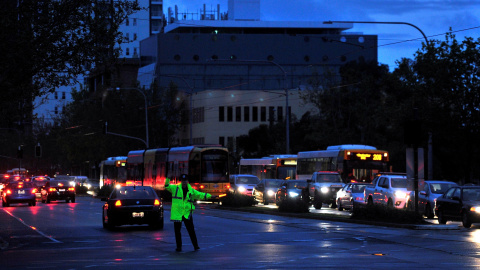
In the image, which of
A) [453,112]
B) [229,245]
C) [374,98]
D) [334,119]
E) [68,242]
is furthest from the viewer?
[374,98]

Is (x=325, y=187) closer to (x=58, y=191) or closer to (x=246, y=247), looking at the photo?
(x=58, y=191)

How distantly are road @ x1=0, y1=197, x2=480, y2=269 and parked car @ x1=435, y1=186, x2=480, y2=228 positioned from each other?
489 millimetres

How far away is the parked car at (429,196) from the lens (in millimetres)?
34406

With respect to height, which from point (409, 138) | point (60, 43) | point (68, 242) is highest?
point (60, 43)

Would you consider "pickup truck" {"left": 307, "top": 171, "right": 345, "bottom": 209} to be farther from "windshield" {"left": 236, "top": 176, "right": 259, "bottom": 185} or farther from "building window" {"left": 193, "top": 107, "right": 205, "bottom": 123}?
"building window" {"left": 193, "top": 107, "right": 205, "bottom": 123}

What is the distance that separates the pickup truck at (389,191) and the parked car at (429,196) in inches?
35.2

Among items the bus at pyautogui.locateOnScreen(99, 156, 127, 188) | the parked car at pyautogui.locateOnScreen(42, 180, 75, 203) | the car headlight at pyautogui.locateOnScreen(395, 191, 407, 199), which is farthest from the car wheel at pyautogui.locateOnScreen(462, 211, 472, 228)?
the bus at pyautogui.locateOnScreen(99, 156, 127, 188)

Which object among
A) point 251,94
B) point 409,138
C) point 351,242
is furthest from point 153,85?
point 351,242

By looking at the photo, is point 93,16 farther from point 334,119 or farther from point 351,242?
point 334,119

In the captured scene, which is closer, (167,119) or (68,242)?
(68,242)

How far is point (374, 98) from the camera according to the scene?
301 feet

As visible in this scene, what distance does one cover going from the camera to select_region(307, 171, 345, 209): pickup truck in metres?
45.7

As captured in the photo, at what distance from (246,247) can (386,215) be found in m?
10.5

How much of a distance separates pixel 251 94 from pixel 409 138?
76025mm
